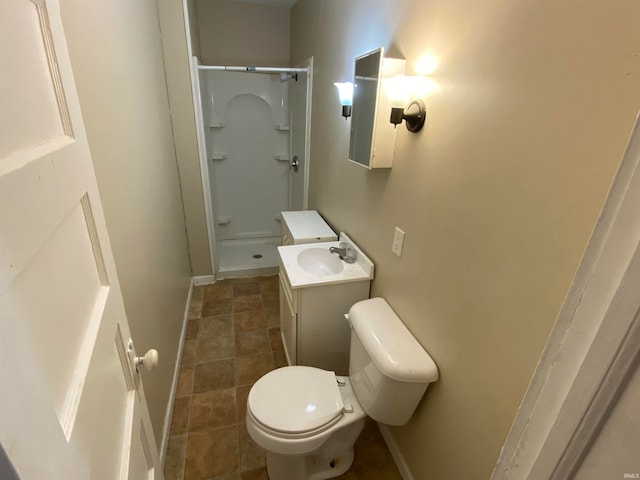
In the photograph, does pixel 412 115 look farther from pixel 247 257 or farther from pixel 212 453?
pixel 247 257

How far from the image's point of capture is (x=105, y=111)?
1.07 meters

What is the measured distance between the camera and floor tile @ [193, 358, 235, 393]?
1931 millimetres

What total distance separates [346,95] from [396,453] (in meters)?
1.85

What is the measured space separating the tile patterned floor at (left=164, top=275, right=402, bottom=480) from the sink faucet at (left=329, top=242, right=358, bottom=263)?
2.83 feet

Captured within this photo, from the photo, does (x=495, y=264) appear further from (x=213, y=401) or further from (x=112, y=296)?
(x=213, y=401)

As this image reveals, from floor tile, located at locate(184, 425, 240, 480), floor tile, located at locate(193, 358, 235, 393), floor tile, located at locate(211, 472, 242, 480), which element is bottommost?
floor tile, located at locate(211, 472, 242, 480)

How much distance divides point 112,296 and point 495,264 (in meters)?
1.00

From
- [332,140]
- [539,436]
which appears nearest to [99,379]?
[539,436]

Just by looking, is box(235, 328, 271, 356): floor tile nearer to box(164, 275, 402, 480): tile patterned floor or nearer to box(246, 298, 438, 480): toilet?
box(164, 275, 402, 480): tile patterned floor

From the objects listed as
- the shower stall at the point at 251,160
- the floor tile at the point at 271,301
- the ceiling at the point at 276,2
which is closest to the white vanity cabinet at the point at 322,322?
the floor tile at the point at 271,301

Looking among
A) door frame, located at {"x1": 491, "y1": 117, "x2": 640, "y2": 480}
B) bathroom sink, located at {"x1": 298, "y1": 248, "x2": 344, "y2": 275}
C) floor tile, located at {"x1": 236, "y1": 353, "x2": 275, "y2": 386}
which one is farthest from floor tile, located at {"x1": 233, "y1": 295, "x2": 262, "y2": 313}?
door frame, located at {"x1": 491, "y1": 117, "x2": 640, "y2": 480}

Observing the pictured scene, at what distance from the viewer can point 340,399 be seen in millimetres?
1350

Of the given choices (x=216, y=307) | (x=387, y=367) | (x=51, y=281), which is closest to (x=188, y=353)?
(x=216, y=307)

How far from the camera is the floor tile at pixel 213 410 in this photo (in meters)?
1.71
